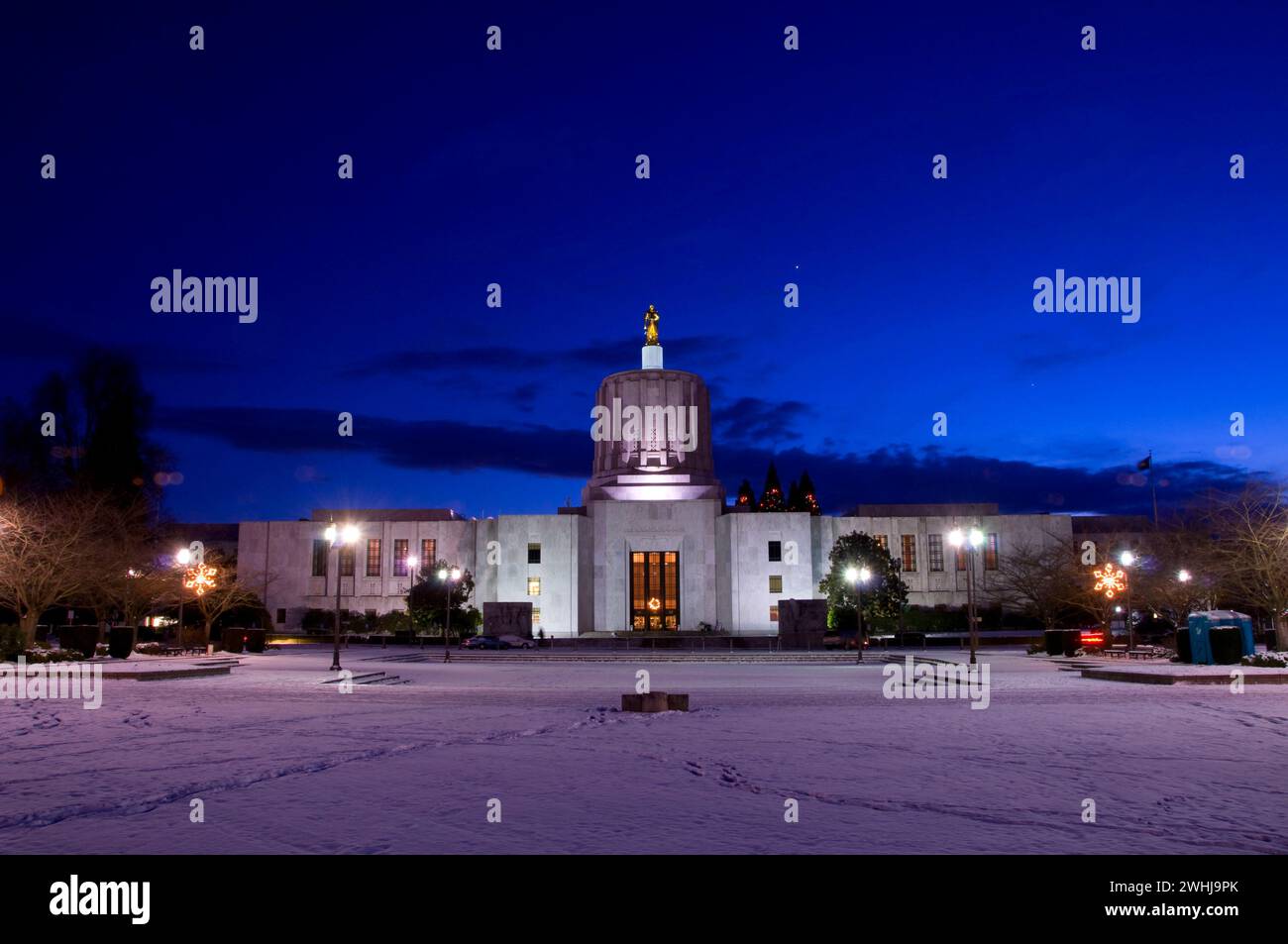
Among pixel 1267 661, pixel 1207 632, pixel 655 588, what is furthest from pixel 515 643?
pixel 1267 661

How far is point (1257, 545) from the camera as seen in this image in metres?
26.7

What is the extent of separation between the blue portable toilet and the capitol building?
1231 inches

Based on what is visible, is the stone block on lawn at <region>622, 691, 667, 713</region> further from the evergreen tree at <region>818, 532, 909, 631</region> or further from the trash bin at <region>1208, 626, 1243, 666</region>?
the evergreen tree at <region>818, 532, 909, 631</region>

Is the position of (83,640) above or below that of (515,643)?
above

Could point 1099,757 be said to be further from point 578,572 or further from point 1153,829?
point 578,572

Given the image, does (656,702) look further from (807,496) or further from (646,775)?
(807,496)

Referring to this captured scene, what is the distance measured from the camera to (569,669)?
3080cm

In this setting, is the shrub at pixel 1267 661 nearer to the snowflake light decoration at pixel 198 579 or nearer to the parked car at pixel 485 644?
the parked car at pixel 485 644

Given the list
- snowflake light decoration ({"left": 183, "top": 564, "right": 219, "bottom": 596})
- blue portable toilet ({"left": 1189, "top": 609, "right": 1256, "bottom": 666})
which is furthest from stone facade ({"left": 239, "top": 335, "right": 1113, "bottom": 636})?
blue portable toilet ({"left": 1189, "top": 609, "right": 1256, "bottom": 666})

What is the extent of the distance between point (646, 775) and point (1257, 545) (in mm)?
24159

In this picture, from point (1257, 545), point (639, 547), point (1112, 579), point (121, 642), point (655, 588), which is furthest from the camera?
point (639, 547)

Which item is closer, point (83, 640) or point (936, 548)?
point (83, 640)
